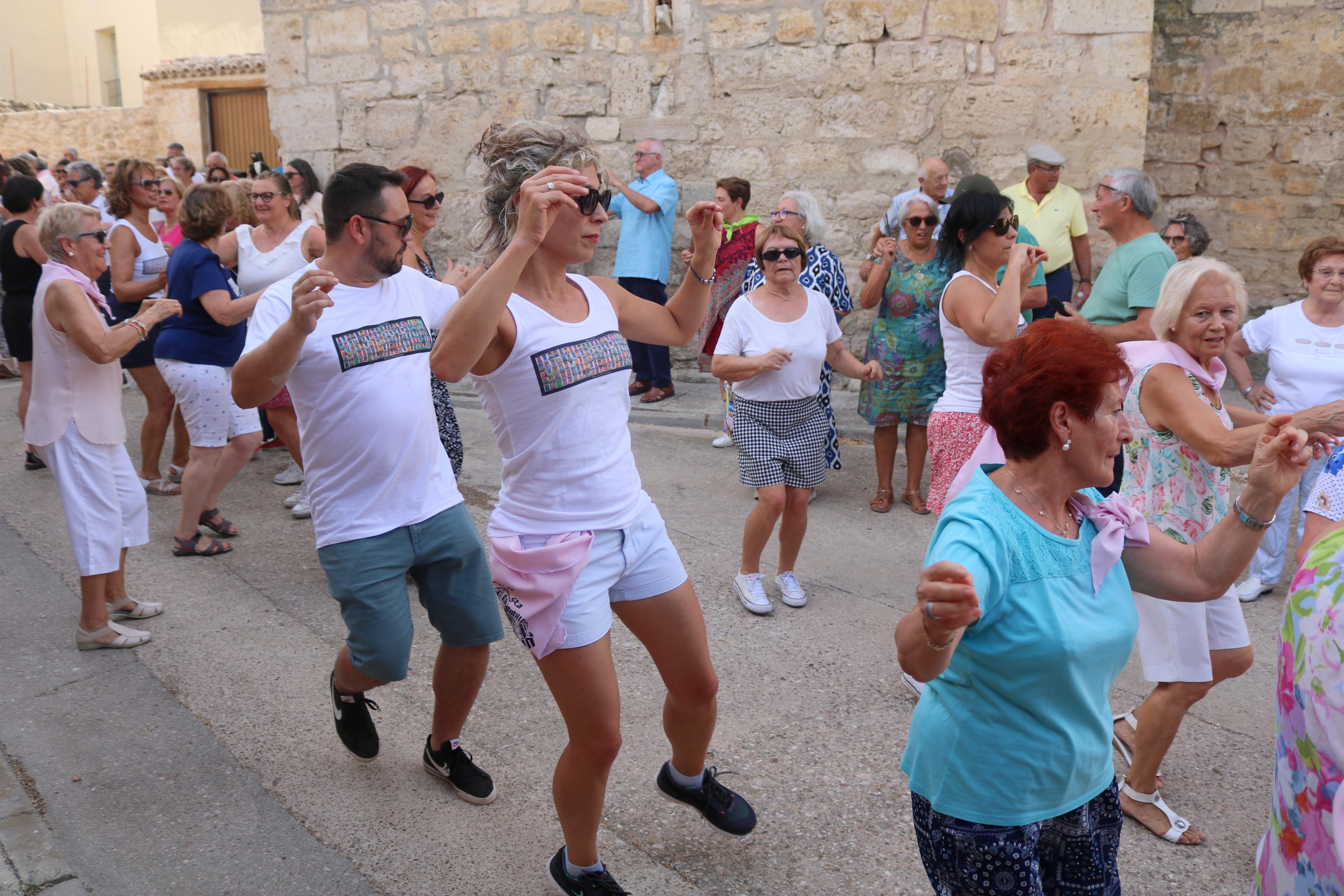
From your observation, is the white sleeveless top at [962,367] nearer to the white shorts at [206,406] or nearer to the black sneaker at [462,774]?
the black sneaker at [462,774]

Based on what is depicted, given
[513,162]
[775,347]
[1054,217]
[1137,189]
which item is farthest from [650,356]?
[513,162]

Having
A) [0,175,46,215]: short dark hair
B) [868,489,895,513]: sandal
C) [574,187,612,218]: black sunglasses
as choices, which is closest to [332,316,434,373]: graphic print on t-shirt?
[574,187,612,218]: black sunglasses

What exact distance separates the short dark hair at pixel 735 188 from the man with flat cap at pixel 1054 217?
6.56 ft

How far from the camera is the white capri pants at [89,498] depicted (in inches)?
161

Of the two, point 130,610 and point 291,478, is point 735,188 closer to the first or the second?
point 291,478

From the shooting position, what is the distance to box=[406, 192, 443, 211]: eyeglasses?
470cm

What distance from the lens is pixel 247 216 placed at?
6012mm

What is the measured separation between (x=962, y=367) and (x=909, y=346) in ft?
6.17

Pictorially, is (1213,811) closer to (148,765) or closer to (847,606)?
(847,606)

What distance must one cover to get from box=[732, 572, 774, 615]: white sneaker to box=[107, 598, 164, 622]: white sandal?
8.60 ft

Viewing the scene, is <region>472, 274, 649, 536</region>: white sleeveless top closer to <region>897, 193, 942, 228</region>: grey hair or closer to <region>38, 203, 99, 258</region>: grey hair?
<region>38, 203, 99, 258</region>: grey hair

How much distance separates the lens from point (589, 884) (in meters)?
2.55

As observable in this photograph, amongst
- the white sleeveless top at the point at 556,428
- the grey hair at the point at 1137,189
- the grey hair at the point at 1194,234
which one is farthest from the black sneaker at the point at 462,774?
the grey hair at the point at 1194,234

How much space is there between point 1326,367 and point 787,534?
99.8 inches
